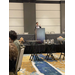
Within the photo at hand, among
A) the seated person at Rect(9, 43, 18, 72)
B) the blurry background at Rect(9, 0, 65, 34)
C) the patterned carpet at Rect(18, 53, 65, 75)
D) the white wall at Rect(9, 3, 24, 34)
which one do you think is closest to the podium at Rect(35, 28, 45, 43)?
the blurry background at Rect(9, 0, 65, 34)

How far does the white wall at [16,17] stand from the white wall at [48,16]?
1.56 meters

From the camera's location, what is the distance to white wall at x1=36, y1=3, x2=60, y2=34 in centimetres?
1119

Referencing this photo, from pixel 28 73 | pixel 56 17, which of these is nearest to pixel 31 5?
pixel 56 17

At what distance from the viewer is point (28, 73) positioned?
3469mm

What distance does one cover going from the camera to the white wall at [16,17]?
10.8 m

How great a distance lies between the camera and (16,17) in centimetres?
1091

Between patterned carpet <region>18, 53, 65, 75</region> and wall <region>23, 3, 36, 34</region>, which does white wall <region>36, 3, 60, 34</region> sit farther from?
patterned carpet <region>18, 53, 65, 75</region>

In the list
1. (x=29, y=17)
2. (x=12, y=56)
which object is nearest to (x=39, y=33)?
(x=29, y=17)

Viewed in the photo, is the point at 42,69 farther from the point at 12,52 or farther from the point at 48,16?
the point at 48,16

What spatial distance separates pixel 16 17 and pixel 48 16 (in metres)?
3.01

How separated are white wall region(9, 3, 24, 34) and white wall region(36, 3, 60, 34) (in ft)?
5.12

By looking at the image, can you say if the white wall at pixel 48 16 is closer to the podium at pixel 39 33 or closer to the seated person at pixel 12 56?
the podium at pixel 39 33
